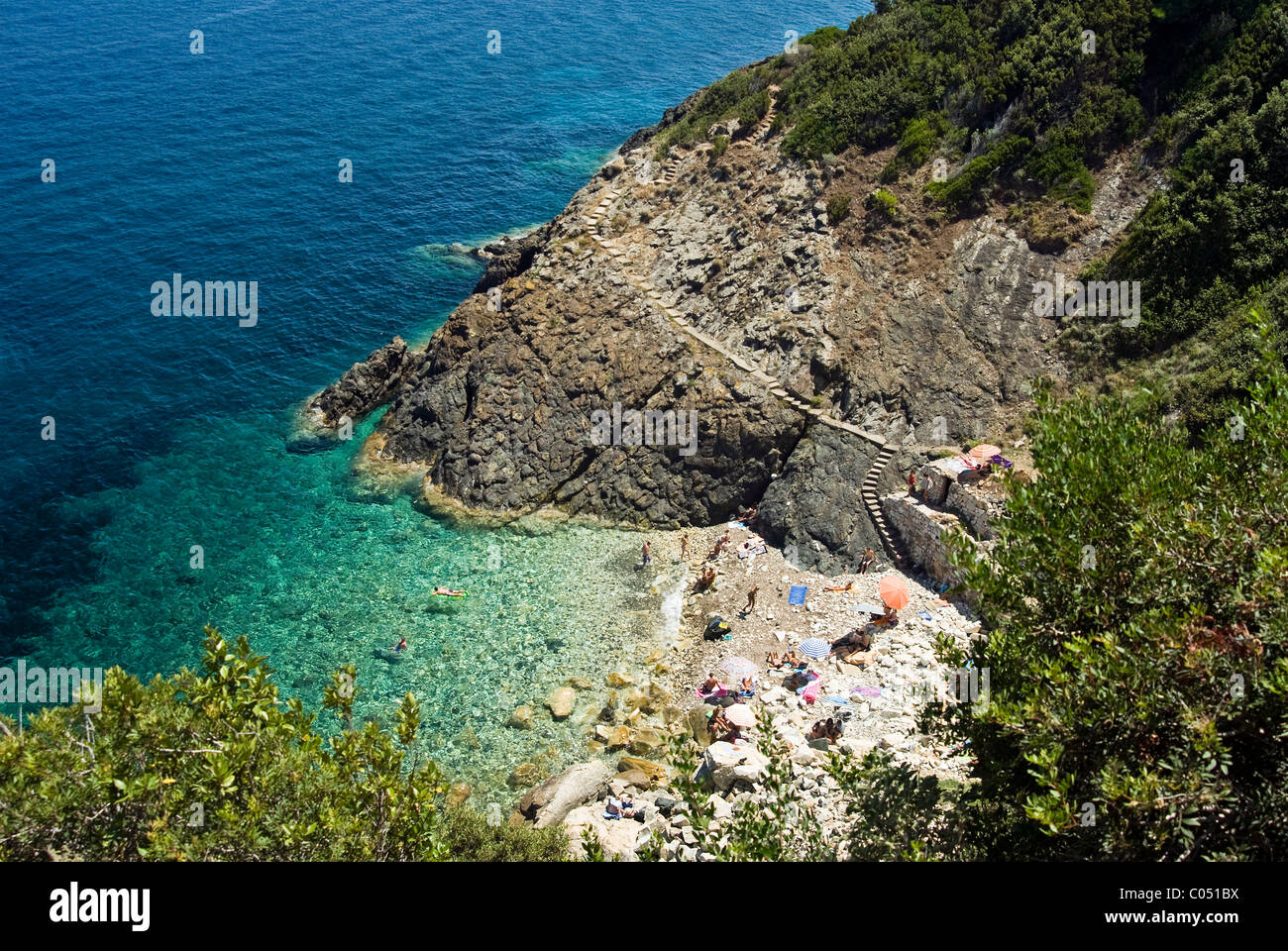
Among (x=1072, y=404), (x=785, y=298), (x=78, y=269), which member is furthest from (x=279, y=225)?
(x=1072, y=404)

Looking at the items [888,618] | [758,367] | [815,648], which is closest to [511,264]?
[758,367]

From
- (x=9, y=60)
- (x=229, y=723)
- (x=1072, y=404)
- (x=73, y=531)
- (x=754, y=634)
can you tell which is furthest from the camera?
(x=9, y=60)

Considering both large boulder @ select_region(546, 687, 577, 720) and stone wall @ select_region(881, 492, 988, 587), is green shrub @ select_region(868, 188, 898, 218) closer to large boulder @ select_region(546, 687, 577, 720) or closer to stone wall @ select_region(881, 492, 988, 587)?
stone wall @ select_region(881, 492, 988, 587)

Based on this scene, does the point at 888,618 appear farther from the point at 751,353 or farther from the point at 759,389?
the point at 751,353

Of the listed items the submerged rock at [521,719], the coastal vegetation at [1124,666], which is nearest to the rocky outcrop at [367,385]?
the submerged rock at [521,719]

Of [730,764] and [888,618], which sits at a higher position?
[888,618]

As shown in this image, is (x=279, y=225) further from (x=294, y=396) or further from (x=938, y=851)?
(x=938, y=851)

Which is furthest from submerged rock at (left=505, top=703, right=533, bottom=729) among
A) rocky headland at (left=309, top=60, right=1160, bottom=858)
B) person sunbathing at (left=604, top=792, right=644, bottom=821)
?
person sunbathing at (left=604, top=792, right=644, bottom=821)
